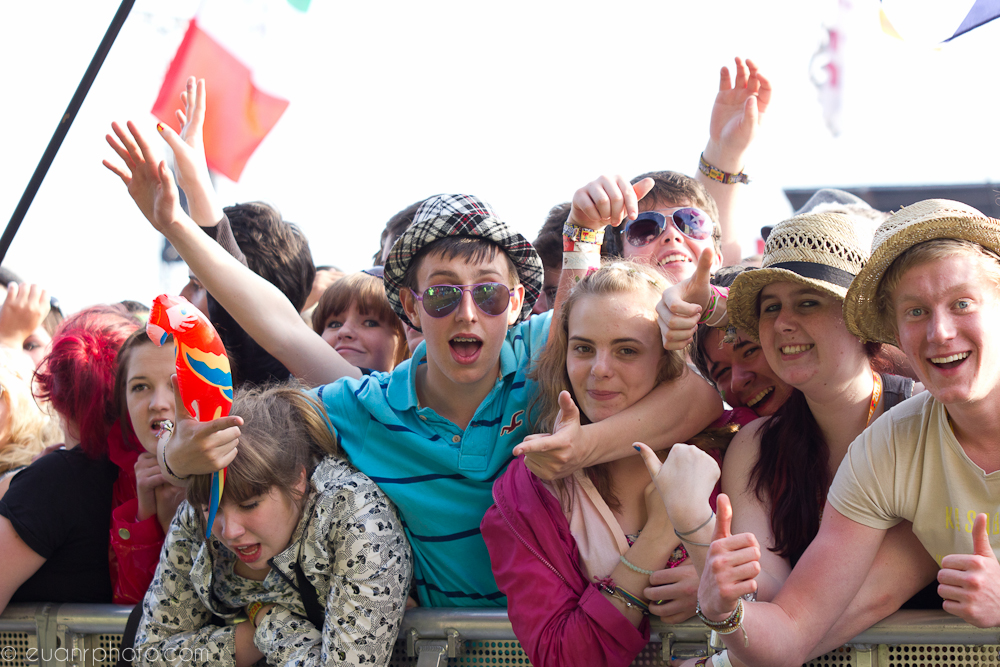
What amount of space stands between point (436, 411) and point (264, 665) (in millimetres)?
976

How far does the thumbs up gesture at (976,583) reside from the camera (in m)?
1.89

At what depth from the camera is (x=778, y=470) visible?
2486 mm

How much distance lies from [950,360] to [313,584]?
1.90 m

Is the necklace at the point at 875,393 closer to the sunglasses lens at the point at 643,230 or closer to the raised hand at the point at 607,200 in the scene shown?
the raised hand at the point at 607,200

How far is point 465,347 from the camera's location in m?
2.90

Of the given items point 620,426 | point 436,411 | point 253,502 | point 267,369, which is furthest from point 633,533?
point 267,369

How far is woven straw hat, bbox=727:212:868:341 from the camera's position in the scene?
7.95 ft

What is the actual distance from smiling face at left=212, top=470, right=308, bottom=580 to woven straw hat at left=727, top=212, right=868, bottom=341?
1558 millimetres

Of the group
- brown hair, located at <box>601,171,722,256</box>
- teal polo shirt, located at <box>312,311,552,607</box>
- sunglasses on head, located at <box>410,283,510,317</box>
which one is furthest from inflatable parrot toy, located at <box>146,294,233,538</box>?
brown hair, located at <box>601,171,722,256</box>

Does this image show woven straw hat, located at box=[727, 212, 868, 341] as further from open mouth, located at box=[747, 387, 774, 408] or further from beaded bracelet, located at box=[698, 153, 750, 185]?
beaded bracelet, located at box=[698, 153, 750, 185]

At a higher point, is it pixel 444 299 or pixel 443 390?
pixel 444 299

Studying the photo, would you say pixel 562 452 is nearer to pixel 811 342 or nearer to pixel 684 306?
pixel 684 306

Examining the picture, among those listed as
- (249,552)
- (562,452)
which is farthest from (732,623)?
(249,552)

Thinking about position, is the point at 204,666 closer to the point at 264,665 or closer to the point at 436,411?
the point at 264,665
